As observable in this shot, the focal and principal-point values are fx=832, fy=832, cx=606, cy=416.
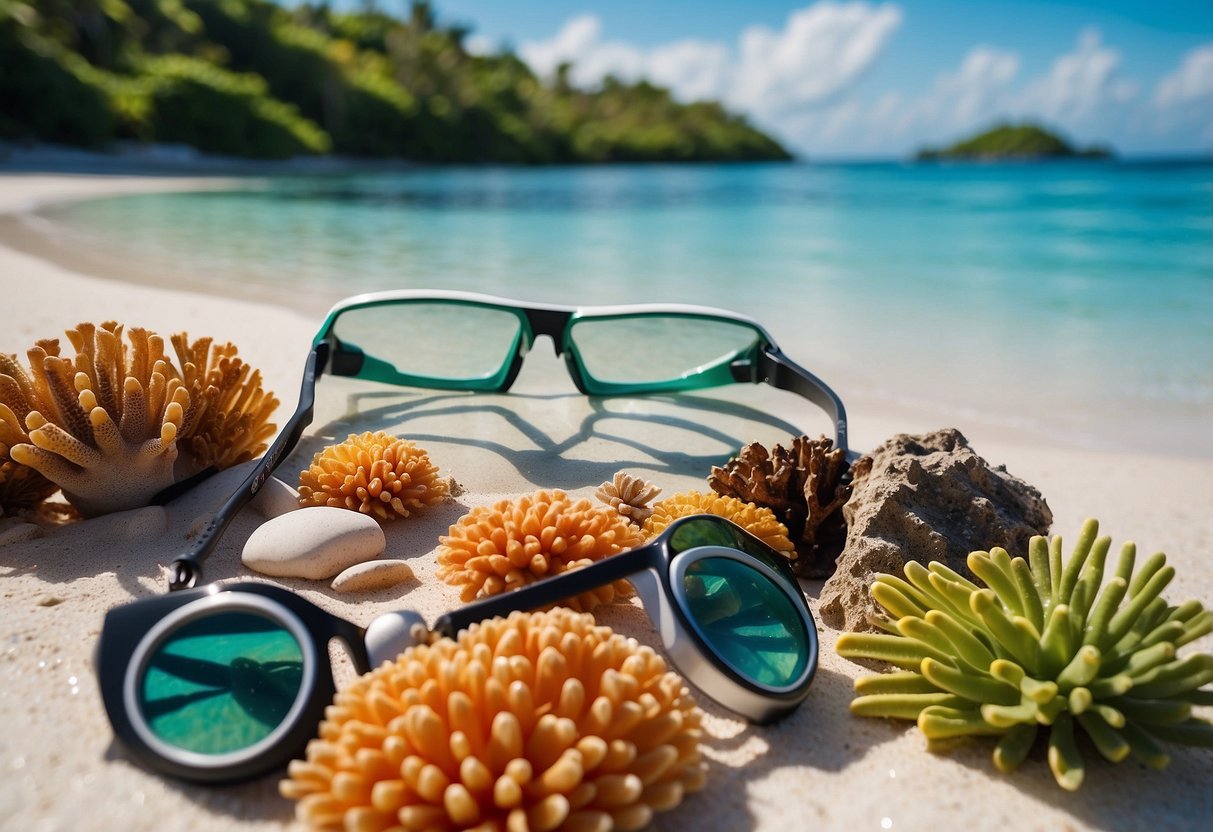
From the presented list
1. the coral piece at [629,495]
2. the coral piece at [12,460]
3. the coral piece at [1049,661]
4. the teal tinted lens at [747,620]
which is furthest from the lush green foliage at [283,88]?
the coral piece at [1049,661]

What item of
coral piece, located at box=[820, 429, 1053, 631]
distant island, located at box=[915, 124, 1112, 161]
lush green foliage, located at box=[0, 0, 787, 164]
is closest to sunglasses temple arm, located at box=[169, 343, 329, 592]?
coral piece, located at box=[820, 429, 1053, 631]

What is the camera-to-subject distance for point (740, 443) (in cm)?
317

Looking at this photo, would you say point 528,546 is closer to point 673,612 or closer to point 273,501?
point 673,612

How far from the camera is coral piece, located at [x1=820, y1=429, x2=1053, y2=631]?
1806mm

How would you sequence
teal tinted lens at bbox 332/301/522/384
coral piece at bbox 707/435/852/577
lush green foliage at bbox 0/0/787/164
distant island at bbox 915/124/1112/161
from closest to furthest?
coral piece at bbox 707/435/852/577 → teal tinted lens at bbox 332/301/522/384 → lush green foliage at bbox 0/0/787/164 → distant island at bbox 915/124/1112/161

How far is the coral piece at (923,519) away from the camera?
1.81m

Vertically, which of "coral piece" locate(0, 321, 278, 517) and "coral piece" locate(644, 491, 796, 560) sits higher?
"coral piece" locate(0, 321, 278, 517)

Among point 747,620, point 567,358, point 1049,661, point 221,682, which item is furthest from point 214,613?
point 567,358

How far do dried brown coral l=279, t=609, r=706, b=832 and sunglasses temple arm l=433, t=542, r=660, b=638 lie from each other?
0.08 m

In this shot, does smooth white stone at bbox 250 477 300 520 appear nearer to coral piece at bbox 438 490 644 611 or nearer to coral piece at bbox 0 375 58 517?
coral piece at bbox 0 375 58 517

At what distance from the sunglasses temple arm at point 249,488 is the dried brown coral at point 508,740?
0.49 metres

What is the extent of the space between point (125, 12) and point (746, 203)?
1296 inches

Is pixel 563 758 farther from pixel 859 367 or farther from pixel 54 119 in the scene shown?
pixel 54 119

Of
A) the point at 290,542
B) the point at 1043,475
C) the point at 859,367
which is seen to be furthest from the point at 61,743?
the point at 859,367
